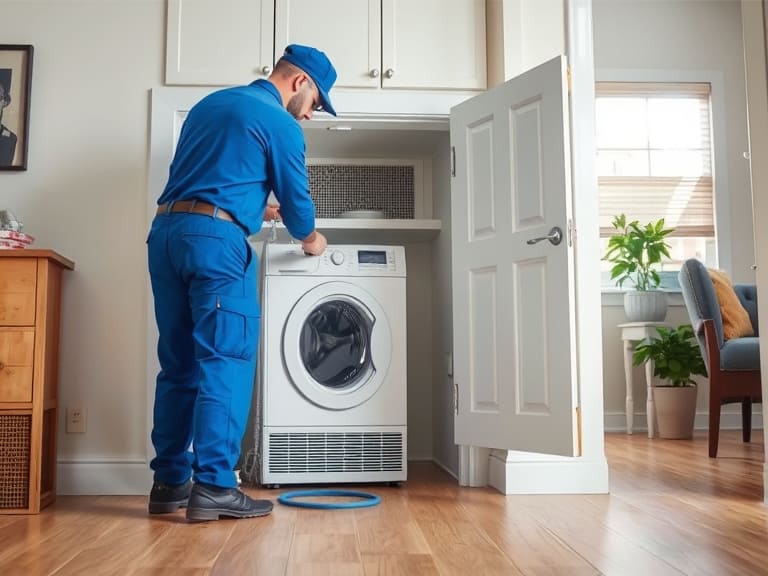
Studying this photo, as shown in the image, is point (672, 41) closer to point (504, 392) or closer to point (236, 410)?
point (504, 392)

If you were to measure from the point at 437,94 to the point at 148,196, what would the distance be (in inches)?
48.3

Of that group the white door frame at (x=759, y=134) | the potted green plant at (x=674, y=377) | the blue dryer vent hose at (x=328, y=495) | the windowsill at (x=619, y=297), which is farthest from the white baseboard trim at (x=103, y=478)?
the windowsill at (x=619, y=297)

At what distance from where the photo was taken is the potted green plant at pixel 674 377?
490cm

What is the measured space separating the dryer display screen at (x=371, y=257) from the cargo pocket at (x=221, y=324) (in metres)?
0.89

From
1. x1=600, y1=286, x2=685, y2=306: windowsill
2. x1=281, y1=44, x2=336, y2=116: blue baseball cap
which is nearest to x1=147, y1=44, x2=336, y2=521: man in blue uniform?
x1=281, y1=44, x2=336, y2=116: blue baseball cap

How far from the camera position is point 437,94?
10.9ft

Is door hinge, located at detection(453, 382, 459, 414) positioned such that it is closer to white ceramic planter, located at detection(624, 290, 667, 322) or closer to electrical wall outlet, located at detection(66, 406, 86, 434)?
electrical wall outlet, located at detection(66, 406, 86, 434)

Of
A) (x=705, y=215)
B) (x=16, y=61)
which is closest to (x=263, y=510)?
(x=16, y=61)

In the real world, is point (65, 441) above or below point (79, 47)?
below

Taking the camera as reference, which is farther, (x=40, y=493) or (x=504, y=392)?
(x=504, y=392)

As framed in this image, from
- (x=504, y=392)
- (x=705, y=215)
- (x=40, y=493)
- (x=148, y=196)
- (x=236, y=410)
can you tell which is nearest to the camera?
(x=236, y=410)

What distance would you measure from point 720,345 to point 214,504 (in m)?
2.79

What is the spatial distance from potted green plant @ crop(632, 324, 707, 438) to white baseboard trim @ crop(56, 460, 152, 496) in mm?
3159

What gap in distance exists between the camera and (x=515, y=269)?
295 cm
